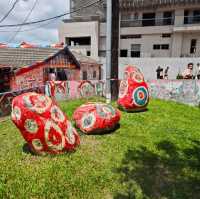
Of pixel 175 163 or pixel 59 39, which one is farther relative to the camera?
pixel 59 39

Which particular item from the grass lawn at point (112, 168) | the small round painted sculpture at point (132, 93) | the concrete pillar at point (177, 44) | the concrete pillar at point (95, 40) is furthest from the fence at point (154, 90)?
the concrete pillar at point (95, 40)

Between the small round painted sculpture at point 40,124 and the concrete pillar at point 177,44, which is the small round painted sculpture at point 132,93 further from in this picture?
the concrete pillar at point 177,44

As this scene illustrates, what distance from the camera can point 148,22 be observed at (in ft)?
95.7

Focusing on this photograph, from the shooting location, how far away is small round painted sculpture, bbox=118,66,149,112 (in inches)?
343

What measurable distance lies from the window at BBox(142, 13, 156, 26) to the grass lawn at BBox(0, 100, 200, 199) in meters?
24.8

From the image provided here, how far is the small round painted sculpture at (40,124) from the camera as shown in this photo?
4.64 m

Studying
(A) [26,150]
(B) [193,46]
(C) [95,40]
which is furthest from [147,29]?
(A) [26,150]

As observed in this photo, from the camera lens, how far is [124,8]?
29.5 meters

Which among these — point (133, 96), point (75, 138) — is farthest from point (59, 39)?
point (75, 138)

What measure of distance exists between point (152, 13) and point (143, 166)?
27.9m

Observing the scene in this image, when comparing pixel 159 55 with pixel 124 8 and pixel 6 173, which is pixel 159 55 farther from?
pixel 6 173

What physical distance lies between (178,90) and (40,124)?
9.54 metres

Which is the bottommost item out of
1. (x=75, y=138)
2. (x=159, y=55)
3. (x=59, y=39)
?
(x=75, y=138)

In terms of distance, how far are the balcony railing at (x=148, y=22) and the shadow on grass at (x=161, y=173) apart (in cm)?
2556
